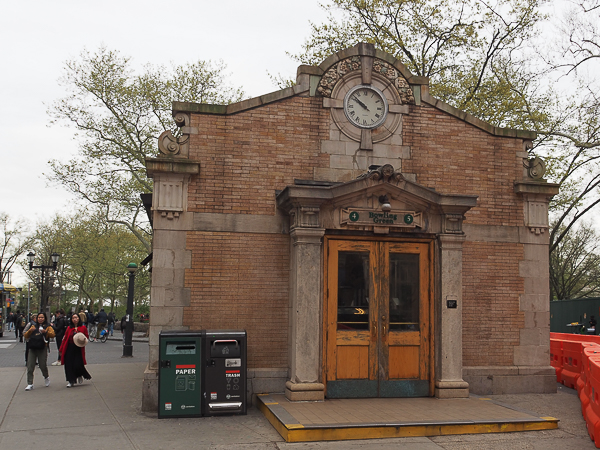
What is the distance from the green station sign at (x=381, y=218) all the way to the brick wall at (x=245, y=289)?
138cm

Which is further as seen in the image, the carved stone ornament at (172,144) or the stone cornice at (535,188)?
the stone cornice at (535,188)

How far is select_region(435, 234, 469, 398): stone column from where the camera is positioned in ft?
33.7

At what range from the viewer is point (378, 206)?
10.4m

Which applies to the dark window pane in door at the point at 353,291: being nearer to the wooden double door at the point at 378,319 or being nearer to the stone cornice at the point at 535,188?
the wooden double door at the point at 378,319

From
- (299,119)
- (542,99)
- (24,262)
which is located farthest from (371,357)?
(24,262)

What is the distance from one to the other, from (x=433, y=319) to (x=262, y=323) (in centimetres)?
310

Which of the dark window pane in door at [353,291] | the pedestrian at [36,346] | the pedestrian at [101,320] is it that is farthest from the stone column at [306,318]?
the pedestrian at [101,320]

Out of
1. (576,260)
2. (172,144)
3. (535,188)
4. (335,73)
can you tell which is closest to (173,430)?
(172,144)

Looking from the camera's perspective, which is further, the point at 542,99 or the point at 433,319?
the point at 542,99

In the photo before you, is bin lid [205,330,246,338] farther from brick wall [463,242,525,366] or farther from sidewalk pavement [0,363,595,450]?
brick wall [463,242,525,366]

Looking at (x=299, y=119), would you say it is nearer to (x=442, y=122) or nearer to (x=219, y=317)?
(x=442, y=122)

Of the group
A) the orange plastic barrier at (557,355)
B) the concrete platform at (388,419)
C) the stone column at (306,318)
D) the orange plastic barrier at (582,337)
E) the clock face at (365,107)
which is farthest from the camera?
the orange plastic barrier at (582,337)

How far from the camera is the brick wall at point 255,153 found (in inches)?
416

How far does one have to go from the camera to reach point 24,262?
6150 cm
